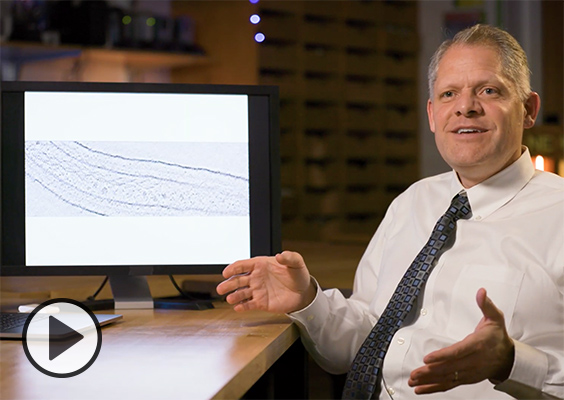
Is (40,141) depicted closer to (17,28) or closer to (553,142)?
(17,28)

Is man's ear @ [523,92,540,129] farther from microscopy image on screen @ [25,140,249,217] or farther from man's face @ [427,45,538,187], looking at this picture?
microscopy image on screen @ [25,140,249,217]

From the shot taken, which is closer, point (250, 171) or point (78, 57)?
point (250, 171)

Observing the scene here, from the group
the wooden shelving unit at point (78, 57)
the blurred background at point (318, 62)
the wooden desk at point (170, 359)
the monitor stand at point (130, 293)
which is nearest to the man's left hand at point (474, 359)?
the wooden desk at point (170, 359)

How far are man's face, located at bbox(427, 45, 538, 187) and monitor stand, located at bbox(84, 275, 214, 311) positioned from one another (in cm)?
56

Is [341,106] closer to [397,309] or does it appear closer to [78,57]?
[78,57]

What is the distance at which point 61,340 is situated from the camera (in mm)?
1160

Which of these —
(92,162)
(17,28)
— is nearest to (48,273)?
(92,162)

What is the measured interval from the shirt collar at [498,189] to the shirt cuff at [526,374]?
29 cm

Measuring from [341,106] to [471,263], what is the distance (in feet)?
16.8

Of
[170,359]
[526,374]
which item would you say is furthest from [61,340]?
[526,374]

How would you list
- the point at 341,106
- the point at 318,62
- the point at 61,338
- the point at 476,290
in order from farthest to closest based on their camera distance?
the point at 341,106
the point at 318,62
the point at 476,290
the point at 61,338

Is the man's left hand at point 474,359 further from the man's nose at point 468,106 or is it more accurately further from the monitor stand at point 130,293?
the monitor stand at point 130,293

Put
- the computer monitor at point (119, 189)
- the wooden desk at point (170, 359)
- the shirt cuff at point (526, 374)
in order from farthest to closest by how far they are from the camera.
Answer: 1. the computer monitor at point (119, 189)
2. the shirt cuff at point (526, 374)
3. the wooden desk at point (170, 359)

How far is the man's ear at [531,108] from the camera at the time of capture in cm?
146
